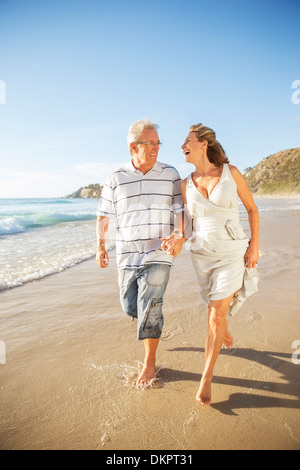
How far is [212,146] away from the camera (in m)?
2.93

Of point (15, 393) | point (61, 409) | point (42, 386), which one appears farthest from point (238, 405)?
point (15, 393)

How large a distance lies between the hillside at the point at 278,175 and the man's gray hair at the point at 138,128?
265 feet

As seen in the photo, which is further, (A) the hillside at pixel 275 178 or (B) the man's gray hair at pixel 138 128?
(A) the hillside at pixel 275 178

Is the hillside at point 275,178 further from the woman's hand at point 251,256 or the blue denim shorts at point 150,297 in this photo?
the blue denim shorts at point 150,297

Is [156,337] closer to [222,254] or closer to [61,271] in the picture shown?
[222,254]

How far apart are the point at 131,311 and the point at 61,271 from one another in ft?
13.7

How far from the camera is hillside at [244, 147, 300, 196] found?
85.8 m

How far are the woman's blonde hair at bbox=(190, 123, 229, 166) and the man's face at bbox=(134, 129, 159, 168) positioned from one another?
395 millimetres

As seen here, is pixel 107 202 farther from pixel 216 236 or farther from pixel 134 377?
pixel 134 377

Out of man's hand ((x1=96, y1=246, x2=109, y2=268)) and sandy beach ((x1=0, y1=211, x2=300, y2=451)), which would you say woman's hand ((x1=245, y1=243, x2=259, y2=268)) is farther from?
man's hand ((x1=96, y1=246, x2=109, y2=268))

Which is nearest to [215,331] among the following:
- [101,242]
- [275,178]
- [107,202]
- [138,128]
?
[101,242]

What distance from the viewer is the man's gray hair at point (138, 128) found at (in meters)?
2.94

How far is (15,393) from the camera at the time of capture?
265 cm

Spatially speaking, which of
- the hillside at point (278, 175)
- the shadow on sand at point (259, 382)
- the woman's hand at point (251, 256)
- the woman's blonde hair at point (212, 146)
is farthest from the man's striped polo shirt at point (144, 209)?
the hillside at point (278, 175)
